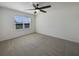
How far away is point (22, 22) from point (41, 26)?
2055mm

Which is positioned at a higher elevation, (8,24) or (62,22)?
(62,22)

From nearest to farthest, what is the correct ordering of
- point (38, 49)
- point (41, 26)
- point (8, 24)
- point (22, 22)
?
point (38, 49), point (8, 24), point (22, 22), point (41, 26)

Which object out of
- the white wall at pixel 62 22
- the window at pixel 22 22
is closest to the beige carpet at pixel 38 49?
the white wall at pixel 62 22

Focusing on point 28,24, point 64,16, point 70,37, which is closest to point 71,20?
point 64,16

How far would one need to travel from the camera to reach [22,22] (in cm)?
675

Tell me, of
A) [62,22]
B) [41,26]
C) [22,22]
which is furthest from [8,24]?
[62,22]

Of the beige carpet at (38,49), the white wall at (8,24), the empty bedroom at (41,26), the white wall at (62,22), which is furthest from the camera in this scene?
the white wall at (8,24)

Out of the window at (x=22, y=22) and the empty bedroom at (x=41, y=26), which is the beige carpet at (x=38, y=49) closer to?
the empty bedroom at (x=41, y=26)

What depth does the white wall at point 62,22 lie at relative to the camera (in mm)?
4533

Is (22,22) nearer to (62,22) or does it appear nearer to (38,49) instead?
(62,22)

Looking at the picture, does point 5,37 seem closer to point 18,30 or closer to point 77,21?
point 18,30

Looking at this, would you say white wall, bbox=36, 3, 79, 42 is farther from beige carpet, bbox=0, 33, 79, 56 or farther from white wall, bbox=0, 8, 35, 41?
white wall, bbox=0, 8, 35, 41

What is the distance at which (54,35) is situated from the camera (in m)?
6.18

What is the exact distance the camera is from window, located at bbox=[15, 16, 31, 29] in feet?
20.5
